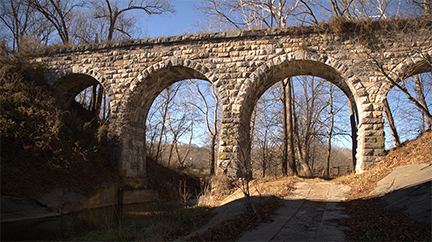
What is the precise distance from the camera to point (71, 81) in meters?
11.9

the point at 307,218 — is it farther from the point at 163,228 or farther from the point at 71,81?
the point at 71,81

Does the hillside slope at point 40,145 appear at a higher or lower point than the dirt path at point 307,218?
higher

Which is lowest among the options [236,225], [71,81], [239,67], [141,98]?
[236,225]

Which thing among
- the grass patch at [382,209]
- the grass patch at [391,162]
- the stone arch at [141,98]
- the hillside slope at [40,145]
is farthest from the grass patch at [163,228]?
the stone arch at [141,98]

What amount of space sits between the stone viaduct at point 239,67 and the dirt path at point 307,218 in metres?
1.84

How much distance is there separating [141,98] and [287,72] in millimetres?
5767

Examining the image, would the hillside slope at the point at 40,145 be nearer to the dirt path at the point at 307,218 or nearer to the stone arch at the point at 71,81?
the stone arch at the point at 71,81

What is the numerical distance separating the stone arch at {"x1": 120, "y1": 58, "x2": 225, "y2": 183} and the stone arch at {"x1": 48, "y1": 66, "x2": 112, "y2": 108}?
1043mm

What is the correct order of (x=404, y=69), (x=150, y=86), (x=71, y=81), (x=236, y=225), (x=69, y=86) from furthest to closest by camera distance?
(x=69, y=86) < (x=71, y=81) < (x=150, y=86) < (x=404, y=69) < (x=236, y=225)

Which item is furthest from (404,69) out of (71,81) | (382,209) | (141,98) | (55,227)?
(71,81)

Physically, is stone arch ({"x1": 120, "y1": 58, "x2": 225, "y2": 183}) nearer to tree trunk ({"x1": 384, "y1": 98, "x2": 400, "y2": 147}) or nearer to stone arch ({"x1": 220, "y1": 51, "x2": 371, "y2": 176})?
stone arch ({"x1": 220, "y1": 51, "x2": 371, "y2": 176})

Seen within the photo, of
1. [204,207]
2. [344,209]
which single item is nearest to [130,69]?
[204,207]

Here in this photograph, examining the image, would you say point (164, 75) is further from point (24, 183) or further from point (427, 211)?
point (427, 211)

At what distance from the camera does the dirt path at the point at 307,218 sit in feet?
15.4
